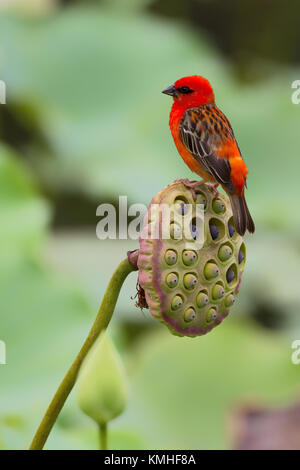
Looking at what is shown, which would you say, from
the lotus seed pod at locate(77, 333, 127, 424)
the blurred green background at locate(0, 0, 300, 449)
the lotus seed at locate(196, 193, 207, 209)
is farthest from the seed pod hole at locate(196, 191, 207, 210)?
the blurred green background at locate(0, 0, 300, 449)

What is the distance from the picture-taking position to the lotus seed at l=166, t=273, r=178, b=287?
521 mm

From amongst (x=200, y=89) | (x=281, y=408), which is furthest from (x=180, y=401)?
(x=200, y=89)

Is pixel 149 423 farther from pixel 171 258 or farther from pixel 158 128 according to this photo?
pixel 171 258

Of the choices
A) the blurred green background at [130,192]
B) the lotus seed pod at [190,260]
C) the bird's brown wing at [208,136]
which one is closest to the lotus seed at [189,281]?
the lotus seed pod at [190,260]

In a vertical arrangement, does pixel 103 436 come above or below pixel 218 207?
Answer: below

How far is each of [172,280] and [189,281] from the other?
0.01 m

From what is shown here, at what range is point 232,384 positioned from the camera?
161 centimetres

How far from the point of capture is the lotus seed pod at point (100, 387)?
1.93 ft

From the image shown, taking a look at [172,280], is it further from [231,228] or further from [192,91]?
[192,91]

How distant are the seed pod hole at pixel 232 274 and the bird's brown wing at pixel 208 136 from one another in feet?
0.29

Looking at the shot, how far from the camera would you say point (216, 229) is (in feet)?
1.85

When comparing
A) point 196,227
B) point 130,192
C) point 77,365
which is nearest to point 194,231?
point 196,227

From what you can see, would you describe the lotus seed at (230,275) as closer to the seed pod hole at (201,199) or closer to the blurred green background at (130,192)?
the seed pod hole at (201,199)

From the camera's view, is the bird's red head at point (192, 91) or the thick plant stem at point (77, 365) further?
the bird's red head at point (192, 91)
